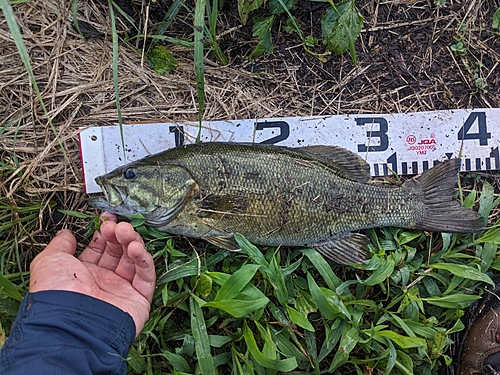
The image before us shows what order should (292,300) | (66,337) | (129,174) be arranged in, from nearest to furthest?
(66,337)
(129,174)
(292,300)

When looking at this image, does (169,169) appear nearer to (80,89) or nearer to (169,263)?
(169,263)

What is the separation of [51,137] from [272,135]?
6.06ft

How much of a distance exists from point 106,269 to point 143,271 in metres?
0.39

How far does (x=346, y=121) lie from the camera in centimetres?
378

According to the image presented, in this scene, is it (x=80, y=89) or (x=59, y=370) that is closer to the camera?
(x=59, y=370)

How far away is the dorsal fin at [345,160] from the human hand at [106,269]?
154 centimetres

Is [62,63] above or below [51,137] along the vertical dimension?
above

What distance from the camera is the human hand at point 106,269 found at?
2.95 metres

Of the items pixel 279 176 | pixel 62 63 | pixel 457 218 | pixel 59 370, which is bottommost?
pixel 59 370

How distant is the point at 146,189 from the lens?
3.18 meters

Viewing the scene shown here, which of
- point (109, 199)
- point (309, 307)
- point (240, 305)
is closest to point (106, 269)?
point (109, 199)

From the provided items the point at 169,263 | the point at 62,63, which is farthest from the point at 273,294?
the point at 62,63

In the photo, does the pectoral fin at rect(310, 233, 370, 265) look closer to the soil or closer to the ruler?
the ruler

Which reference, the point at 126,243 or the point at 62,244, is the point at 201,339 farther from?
the point at 62,244
